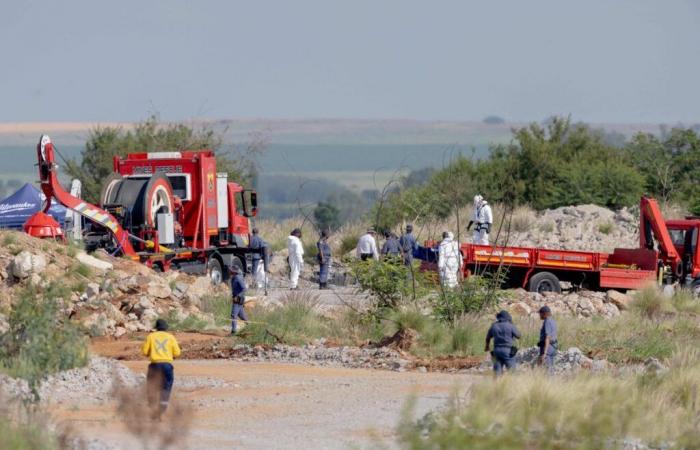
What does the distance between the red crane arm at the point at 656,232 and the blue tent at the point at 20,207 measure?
13637mm

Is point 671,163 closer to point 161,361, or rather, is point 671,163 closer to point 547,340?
point 547,340

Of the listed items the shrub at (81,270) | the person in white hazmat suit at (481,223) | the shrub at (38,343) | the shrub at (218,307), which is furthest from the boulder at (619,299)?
the shrub at (38,343)

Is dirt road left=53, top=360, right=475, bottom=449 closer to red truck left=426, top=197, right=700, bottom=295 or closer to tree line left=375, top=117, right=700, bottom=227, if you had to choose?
red truck left=426, top=197, right=700, bottom=295

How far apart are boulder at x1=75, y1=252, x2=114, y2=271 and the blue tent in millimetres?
7171

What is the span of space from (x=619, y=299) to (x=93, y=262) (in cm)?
1074

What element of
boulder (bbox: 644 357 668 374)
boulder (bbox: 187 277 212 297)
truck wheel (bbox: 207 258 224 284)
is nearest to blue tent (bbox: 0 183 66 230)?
truck wheel (bbox: 207 258 224 284)

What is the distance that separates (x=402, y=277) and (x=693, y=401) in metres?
8.11

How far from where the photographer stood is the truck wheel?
1332 inches

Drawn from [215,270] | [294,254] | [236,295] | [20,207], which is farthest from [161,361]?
[20,207]

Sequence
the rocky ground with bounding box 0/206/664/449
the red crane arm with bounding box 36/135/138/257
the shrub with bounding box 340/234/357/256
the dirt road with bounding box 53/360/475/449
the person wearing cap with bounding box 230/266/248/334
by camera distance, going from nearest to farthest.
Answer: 1. the dirt road with bounding box 53/360/475/449
2. the rocky ground with bounding box 0/206/664/449
3. the person wearing cap with bounding box 230/266/248/334
4. the red crane arm with bounding box 36/135/138/257
5. the shrub with bounding box 340/234/357/256

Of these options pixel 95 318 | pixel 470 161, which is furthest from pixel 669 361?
pixel 470 161

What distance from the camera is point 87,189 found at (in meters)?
50.1

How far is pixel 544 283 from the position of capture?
31.5 m

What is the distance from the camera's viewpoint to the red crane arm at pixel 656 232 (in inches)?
1287
